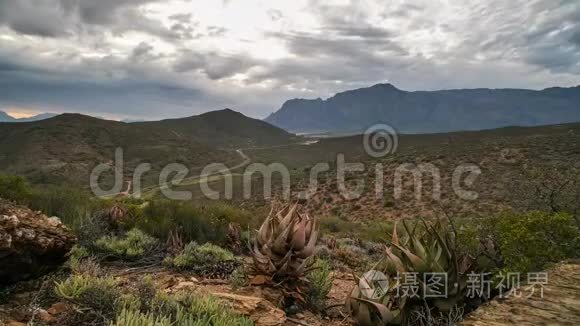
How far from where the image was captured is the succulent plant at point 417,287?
3400 mm

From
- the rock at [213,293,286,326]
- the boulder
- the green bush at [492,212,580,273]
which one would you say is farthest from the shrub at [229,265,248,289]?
the green bush at [492,212,580,273]

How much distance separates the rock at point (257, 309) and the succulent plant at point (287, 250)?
0.50 m

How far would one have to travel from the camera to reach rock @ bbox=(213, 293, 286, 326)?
137 inches

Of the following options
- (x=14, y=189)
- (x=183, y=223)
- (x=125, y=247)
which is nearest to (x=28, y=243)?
(x=125, y=247)

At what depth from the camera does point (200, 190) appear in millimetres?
53906

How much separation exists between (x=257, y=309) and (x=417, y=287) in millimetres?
1446

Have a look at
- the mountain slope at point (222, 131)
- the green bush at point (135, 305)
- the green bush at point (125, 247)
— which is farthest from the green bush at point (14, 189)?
the mountain slope at point (222, 131)

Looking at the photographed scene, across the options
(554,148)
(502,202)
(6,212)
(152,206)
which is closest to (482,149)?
(554,148)

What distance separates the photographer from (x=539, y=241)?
4.51 m

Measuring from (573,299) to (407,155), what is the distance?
38.0m

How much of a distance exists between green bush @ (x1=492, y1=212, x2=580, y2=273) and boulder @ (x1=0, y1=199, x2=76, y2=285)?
4.66 meters

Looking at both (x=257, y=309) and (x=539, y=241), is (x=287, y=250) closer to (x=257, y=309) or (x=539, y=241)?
(x=257, y=309)

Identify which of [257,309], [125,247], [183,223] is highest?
[257,309]

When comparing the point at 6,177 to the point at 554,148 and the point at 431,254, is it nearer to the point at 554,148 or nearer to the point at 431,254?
the point at 431,254
